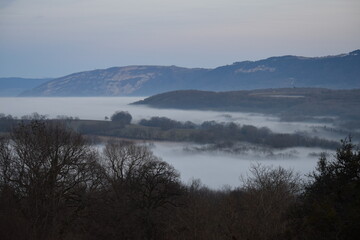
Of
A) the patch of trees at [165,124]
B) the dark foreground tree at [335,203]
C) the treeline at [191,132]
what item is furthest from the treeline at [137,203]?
the patch of trees at [165,124]

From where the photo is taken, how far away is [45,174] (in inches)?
981

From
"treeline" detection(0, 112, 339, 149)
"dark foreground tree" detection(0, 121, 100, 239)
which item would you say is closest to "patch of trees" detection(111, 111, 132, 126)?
"treeline" detection(0, 112, 339, 149)

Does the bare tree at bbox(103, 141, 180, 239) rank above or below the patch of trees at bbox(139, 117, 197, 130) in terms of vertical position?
below

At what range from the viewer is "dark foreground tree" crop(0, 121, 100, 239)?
21.9 metres

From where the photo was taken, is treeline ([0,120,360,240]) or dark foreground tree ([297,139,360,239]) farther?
treeline ([0,120,360,240])

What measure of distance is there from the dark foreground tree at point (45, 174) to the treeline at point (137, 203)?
52 mm

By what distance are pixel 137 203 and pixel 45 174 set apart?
16.7ft

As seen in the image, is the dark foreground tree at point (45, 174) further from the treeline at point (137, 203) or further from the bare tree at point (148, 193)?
the bare tree at point (148, 193)

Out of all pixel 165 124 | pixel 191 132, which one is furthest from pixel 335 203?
pixel 165 124

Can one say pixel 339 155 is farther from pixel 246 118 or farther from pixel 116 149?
pixel 246 118

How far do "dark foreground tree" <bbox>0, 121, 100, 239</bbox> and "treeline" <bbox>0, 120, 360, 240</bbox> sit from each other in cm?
5

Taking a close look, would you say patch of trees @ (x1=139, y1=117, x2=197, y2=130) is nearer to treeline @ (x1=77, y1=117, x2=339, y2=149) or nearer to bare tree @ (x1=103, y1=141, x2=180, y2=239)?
treeline @ (x1=77, y1=117, x2=339, y2=149)

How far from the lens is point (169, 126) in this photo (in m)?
148

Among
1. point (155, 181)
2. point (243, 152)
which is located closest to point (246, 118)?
point (243, 152)
